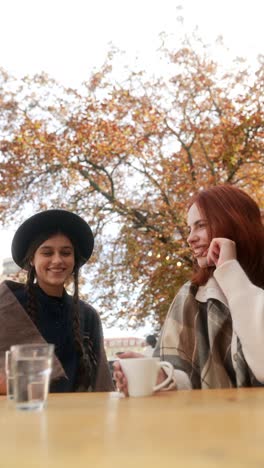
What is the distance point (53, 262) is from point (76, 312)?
8.7 inches

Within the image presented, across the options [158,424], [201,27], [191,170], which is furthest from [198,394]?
[201,27]

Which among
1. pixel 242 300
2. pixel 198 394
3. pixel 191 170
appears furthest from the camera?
pixel 191 170

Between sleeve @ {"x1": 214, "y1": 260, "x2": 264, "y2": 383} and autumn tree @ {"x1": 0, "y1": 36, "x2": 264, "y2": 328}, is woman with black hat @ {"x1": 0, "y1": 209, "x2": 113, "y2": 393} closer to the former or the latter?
sleeve @ {"x1": 214, "y1": 260, "x2": 264, "y2": 383}

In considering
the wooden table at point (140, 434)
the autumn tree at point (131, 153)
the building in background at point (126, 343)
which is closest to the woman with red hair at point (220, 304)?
the wooden table at point (140, 434)

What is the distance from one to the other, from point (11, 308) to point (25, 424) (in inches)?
52.7

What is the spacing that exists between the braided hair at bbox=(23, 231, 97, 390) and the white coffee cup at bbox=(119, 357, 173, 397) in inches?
41.7

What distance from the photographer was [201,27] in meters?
6.75

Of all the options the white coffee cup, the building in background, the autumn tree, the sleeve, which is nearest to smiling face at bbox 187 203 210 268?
the sleeve

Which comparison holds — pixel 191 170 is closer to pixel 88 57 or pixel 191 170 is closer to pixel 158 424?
pixel 88 57

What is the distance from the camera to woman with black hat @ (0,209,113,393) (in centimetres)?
201

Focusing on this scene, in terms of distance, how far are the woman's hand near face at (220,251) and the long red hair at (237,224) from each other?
0.31 ft

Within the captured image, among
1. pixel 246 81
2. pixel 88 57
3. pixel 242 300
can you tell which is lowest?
pixel 242 300

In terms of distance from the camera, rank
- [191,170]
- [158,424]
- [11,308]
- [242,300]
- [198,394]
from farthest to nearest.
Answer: [191,170]
[11,308]
[242,300]
[198,394]
[158,424]

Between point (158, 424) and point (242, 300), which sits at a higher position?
point (242, 300)
